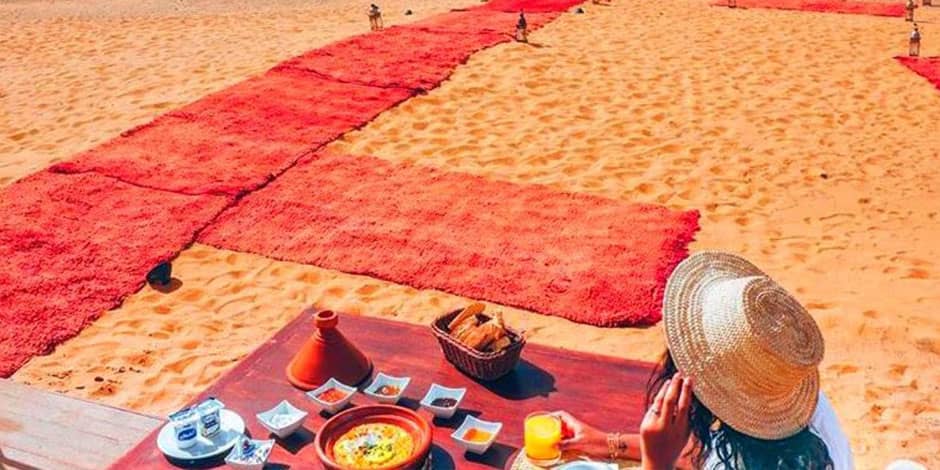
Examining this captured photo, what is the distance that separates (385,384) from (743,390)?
137 centimetres

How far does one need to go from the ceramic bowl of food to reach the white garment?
925mm

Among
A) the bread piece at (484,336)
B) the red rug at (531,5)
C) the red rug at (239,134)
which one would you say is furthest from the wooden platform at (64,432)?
the red rug at (531,5)

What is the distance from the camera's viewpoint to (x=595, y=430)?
3041 millimetres

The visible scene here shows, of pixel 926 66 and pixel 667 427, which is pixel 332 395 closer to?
pixel 667 427

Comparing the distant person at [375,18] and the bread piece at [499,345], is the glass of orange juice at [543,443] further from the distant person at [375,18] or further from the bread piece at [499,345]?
the distant person at [375,18]

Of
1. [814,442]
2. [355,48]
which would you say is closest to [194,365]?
[814,442]

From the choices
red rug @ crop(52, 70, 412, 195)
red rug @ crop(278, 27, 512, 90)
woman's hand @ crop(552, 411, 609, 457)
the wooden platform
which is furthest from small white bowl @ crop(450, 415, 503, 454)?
red rug @ crop(278, 27, 512, 90)

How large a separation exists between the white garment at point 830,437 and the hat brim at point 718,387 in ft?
0.36

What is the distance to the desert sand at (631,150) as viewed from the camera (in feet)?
16.8

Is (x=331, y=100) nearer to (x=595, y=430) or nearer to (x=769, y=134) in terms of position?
(x=769, y=134)

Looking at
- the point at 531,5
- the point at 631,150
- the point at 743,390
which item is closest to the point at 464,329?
the point at 743,390

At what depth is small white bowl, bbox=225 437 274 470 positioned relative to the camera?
2932 mm

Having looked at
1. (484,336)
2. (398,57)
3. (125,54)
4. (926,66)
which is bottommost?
(926,66)

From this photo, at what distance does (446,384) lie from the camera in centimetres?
339
